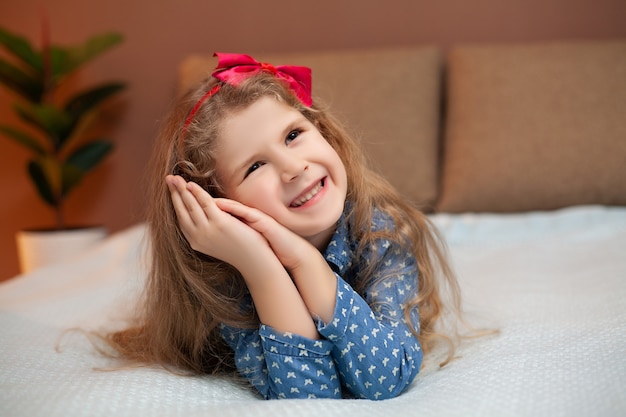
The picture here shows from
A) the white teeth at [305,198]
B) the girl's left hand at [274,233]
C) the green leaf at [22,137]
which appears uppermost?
the white teeth at [305,198]

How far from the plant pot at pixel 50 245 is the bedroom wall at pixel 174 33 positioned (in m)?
0.25

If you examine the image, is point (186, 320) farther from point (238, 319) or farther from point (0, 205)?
point (0, 205)

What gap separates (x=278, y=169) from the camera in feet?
2.87

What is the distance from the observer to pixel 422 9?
240cm

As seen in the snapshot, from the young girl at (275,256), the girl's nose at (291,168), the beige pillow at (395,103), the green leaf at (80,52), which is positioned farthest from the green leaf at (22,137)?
the girl's nose at (291,168)

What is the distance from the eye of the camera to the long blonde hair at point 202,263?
0.92 m

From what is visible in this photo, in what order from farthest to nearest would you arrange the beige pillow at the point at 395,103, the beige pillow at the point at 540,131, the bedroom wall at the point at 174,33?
the bedroom wall at the point at 174,33, the beige pillow at the point at 395,103, the beige pillow at the point at 540,131

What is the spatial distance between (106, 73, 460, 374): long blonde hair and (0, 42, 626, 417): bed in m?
0.07

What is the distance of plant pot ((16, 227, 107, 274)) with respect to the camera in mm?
2406

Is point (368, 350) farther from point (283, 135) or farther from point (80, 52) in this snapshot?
point (80, 52)

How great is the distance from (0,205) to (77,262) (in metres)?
1.39

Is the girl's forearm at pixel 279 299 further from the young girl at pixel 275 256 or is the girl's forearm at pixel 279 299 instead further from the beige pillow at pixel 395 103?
the beige pillow at pixel 395 103

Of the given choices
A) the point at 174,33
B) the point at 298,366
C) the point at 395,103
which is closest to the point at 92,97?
the point at 174,33

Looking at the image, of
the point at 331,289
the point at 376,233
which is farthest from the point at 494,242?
the point at 331,289
